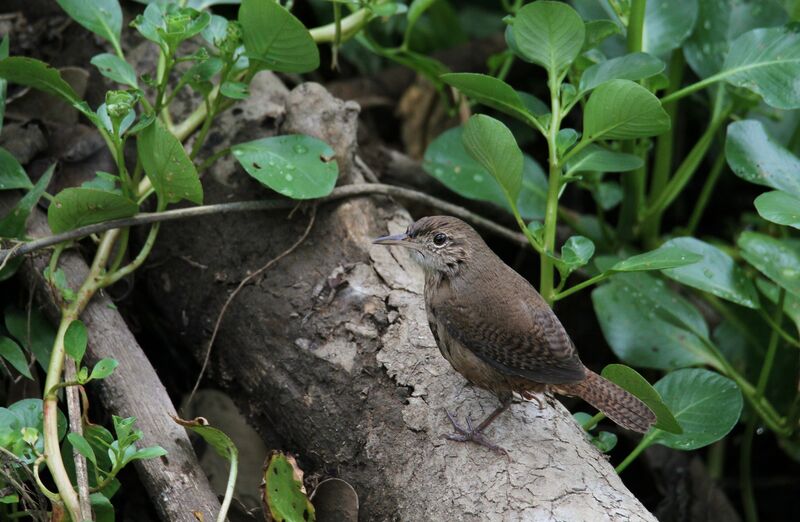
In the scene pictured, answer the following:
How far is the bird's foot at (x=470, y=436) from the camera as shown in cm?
255

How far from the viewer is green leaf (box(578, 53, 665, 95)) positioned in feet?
10.0

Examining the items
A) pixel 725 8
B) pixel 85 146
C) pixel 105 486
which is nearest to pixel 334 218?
pixel 85 146

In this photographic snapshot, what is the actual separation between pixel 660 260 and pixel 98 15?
2.14 metres

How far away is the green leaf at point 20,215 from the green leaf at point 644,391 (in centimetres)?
193

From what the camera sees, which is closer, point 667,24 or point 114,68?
point 114,68

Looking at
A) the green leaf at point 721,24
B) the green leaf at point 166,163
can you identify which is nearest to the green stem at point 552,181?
the green leaf at point 721,24

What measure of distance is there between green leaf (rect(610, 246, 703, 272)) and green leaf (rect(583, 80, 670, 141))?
0.41 meters

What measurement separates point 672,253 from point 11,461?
81.0 inches

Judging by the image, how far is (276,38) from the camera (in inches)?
116

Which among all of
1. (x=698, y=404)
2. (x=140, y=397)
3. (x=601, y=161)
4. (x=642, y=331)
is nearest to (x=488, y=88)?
(x=601, y=161)

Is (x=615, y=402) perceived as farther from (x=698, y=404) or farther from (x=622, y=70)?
(x=622, y=70)

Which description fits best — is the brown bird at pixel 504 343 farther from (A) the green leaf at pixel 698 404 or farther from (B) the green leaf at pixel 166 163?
(B) the green leaf at pixel 166 163

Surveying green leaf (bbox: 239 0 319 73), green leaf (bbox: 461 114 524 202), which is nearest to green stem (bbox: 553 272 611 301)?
green leaf (bbox: 461 114 524 202)

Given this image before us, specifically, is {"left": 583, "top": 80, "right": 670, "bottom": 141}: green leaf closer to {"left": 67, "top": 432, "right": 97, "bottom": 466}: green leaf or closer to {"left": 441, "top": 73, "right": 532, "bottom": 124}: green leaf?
{"left": 441, "top": 73, "right": 532, "bottom": 124}: green leaf
